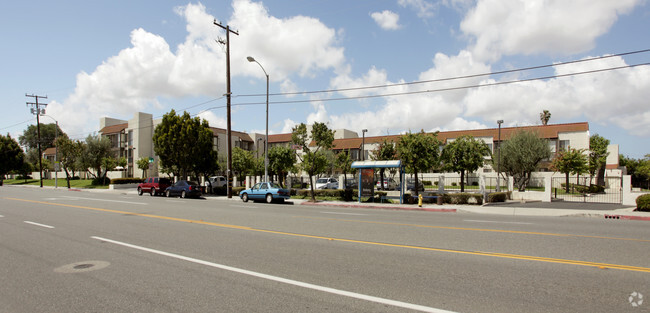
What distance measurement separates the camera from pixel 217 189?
34.5 meters

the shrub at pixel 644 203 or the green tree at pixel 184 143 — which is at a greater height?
the green tree at pixel 184 143

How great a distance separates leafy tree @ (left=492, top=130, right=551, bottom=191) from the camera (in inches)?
1427

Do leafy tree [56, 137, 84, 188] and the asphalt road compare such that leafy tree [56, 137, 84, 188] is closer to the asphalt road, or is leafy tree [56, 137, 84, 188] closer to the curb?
the asphalt road

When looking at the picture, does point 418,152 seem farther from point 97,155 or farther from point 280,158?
point 97,155

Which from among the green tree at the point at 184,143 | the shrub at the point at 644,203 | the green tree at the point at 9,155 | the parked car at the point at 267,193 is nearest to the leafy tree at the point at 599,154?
the shrub at the point at 644,203

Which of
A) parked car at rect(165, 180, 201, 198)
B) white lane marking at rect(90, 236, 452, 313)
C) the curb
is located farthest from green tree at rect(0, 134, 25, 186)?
the curb

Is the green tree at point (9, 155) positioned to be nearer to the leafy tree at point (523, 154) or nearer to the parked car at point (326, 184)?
the parked car at point (326, 184)

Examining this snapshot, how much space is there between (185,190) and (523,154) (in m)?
32.7

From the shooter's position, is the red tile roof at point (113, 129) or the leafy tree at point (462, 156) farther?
the red tile roof at point (113, 129)

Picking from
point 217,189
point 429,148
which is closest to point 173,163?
point 217,189

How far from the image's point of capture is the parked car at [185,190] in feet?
96.6

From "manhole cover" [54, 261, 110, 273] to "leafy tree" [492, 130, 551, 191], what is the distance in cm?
3697

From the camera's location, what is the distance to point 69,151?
4812 cm

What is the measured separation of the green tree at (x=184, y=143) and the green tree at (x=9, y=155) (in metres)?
53.5
